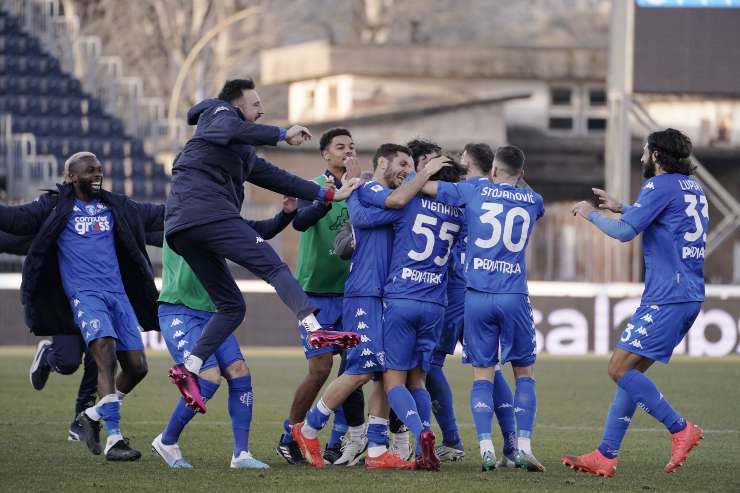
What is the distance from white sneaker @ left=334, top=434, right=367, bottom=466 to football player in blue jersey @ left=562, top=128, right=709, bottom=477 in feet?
4.77

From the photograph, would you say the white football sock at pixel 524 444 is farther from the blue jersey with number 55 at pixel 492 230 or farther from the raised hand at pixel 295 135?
the raised hand at pixel 295 135

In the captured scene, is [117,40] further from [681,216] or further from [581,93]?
[681,216]

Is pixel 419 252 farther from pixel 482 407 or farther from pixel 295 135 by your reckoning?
pixel 295 135

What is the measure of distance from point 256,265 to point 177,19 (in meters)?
41.0

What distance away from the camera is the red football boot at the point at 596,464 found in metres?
9.80

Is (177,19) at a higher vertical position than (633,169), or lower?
higher

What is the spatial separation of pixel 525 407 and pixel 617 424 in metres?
0.60

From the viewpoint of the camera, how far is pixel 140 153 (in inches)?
1391

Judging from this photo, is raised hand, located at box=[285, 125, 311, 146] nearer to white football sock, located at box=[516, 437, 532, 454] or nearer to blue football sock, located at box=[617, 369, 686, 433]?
white football sock, located at box=[516, 437, 532, 454]

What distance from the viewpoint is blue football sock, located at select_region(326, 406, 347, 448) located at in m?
10.8

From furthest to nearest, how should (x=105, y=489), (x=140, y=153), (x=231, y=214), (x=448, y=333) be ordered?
(x=140, y=153)
(x=448, y=333)
(x=231, y=214)
(x=105, y=489)

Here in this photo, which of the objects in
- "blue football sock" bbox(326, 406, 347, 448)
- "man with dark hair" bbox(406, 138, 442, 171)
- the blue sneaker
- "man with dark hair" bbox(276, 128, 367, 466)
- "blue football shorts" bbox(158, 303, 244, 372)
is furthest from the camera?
"man with dark hair" bbox(406, 138, 442, 171)

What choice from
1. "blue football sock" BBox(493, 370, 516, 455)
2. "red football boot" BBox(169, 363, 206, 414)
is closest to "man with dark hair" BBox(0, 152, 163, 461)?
"red football boot" BBox(169, 363, 206, 414)

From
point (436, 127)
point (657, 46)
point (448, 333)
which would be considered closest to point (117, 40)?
point (436, 127)
